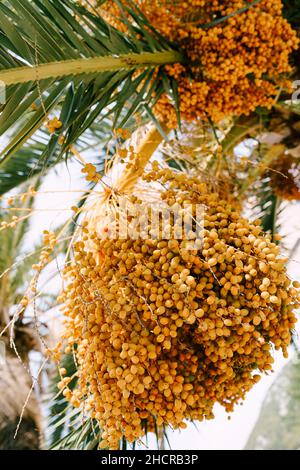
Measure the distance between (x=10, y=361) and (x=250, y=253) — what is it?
222 cm

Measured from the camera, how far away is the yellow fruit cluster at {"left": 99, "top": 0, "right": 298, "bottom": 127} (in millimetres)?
2037

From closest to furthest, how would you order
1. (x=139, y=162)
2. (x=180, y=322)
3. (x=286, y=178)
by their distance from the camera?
(x=180, y=322) < (x=139, y=162) < (x=286, y=178)

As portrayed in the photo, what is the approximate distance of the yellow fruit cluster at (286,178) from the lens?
3.05m

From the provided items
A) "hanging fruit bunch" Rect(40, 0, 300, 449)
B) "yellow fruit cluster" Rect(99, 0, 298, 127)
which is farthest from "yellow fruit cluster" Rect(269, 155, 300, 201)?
"hanging fruit bunch" Rect(40, 0, 300, 449)

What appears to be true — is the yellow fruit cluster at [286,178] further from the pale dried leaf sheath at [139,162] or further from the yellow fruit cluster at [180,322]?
the yellow fruit cluster at [180,322]

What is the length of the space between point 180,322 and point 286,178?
71.7 inches

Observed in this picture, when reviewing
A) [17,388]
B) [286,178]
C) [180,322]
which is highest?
[286,178]

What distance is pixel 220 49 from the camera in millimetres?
2053
